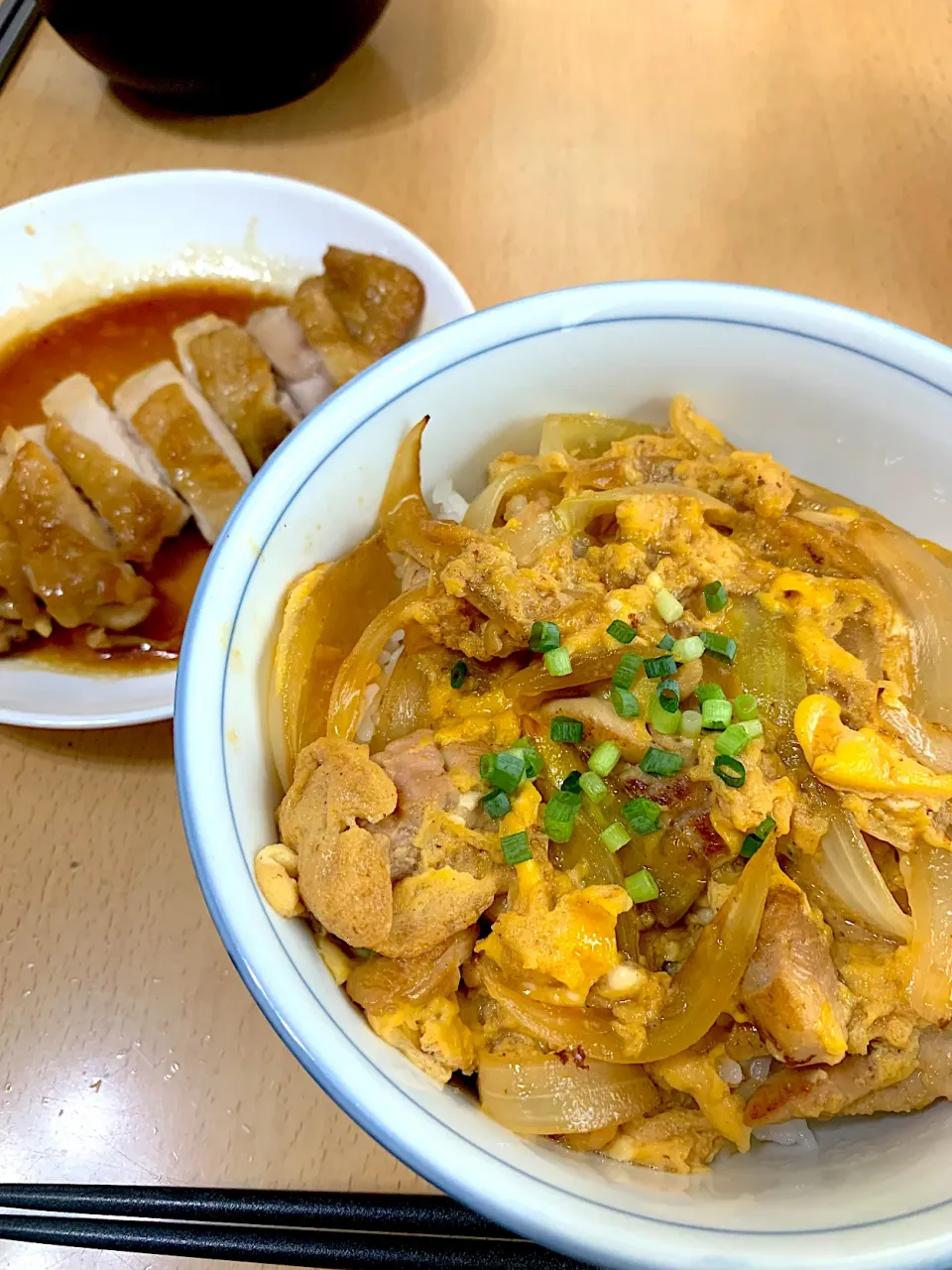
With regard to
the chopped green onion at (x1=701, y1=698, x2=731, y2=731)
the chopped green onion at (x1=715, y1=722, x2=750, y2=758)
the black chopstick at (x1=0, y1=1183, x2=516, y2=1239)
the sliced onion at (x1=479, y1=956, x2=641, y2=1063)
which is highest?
the chopped green onion at (x1=701, y1=698, x2=731, y2=731)

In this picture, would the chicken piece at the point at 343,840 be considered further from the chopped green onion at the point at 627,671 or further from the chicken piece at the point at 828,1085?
the chicken piece at the point at 828,1085

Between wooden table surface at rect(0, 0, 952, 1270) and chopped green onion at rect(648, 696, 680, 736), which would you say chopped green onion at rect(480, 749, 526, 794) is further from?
wooden table surface at rect(0, 0, 952, 1270)

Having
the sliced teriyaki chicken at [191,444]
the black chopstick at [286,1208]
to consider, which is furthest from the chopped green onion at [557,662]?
the sliced teriyaki chicken at [191,444]

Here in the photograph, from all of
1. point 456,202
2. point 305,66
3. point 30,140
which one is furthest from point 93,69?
point 456,202

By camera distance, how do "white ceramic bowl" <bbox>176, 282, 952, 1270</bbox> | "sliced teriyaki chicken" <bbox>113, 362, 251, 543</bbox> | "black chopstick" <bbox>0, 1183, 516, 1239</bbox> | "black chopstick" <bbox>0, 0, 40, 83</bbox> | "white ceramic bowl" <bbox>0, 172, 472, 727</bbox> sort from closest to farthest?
1. "white ceramic bowl" <bbox>176, 282, 952, 1270</bbox>
2. "black chopstick" <bbox>0, 1183, 516, 1239</bbox>
3. "sliced teriyaki chicken" <bbox>113, 362, 251, 543</bbox>
4. "white ceramic bowl" <bbox>0, 172, 472, 727</bbox>
5. "black chopstick" <bbox>0, 0, 40, 83</bbox>

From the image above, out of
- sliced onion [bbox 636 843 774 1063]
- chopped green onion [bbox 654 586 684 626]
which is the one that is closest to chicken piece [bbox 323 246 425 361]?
chopped green onion [bbox 654 586 684 626]

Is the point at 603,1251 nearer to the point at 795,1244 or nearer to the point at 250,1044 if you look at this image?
the point at 795,1244

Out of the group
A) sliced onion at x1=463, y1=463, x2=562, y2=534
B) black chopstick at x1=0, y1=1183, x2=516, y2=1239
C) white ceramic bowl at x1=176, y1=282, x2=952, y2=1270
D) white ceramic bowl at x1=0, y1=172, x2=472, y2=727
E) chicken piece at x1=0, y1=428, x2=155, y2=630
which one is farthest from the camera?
white ceramic bowl at x1=0, y1=172, x2=472, y2=727
